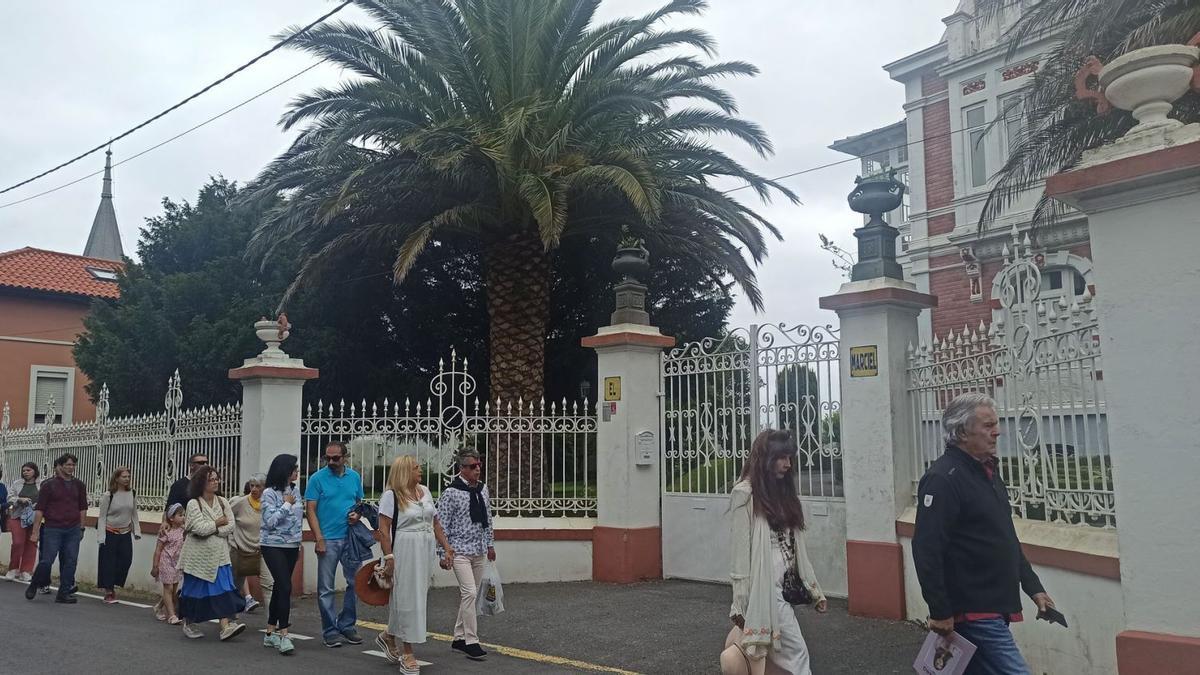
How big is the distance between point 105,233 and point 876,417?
43863 mm

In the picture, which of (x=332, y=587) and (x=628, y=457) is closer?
(x=332, y=587)

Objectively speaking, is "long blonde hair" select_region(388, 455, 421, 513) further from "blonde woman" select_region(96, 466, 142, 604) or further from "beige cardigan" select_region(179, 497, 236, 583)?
"blonde woman" select_region(96, 466, 142, 604)

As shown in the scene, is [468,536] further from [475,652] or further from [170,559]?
[170,559]

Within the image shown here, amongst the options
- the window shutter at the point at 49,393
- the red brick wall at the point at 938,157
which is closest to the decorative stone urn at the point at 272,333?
the red brick wall at the point at 938,157

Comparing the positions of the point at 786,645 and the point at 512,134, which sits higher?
the point at 512,134

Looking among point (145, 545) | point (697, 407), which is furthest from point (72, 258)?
point (697, 407)

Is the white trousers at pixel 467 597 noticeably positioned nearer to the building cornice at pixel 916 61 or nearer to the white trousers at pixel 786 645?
the white trousers at pixel 786 645

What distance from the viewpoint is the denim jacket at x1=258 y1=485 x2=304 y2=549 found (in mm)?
7699

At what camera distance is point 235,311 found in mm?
17328

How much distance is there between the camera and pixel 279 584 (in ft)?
25.1

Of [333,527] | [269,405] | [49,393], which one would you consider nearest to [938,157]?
[269,405]

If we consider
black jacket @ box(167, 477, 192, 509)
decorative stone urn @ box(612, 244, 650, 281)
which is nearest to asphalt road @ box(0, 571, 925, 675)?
black jacket @ box(167, 477, 192, 509)

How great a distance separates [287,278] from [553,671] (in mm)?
12652

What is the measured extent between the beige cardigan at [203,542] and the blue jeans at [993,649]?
252 inches
